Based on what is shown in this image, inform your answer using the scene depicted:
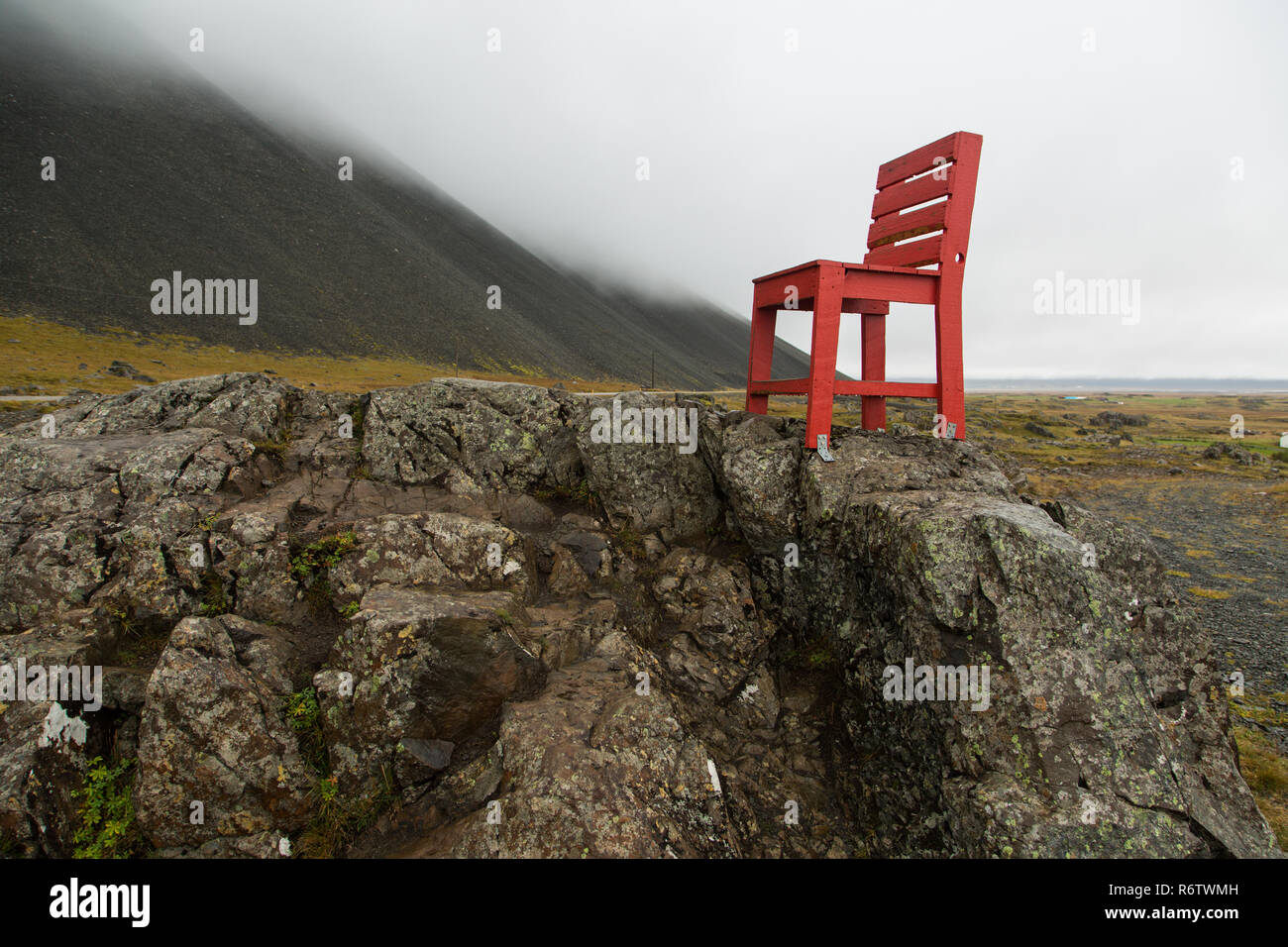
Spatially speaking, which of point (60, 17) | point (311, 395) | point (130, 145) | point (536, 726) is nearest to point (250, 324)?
point (130, 145)

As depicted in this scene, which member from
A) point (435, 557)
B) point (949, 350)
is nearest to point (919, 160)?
point (949, 350)

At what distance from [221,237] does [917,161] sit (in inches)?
5244

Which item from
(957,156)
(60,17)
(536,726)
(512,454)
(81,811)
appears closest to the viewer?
(81,811)

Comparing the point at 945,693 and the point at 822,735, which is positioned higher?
the point at 945,693

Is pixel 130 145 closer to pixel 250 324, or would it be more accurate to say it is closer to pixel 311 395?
pixel 250 324

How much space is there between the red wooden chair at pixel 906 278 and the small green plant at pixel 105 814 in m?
8.95

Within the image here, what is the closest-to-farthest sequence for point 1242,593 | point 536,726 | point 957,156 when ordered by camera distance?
point 536,726
point 957,156
point 1242,593

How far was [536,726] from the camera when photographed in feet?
21.8

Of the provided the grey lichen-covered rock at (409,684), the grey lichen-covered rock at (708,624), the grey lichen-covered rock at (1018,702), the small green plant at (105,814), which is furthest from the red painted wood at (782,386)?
the small green plant at (105,814)

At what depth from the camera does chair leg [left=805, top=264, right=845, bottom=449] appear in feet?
27.0

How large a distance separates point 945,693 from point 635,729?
11.1 ft

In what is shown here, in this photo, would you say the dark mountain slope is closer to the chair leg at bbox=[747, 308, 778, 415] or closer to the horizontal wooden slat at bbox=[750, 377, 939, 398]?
the chair leg at bbox=[747, 308, 778, 415]

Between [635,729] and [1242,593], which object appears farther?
[1242,593]

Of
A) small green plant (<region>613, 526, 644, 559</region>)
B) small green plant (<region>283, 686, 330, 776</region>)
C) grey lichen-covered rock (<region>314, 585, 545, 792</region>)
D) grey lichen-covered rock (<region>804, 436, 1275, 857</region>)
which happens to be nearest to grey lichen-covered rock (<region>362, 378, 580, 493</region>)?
small green plant (<region>613, 526, 644, 559</region>)
